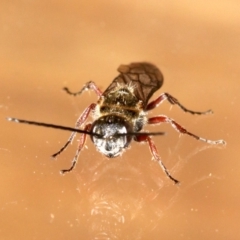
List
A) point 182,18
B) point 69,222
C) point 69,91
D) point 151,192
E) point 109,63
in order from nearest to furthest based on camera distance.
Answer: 1. point 69,222
2. point 151,192
3. point 69,91
4. point 109,63
5. point 182,18

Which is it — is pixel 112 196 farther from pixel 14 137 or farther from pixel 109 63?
pixel 109 63

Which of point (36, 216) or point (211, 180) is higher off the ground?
point (211, 180)

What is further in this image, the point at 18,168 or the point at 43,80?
the point at 43,80

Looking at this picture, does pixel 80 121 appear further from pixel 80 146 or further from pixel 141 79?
pixel 141 79

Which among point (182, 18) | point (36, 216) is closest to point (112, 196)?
point (36, 216)

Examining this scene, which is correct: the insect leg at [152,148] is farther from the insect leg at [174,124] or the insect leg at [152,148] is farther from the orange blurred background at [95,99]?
the insect leg at [174,124]

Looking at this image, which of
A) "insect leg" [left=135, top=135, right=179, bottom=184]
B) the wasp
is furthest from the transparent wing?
"insect leg" [left=135, top=135, right=179, bottom=184]

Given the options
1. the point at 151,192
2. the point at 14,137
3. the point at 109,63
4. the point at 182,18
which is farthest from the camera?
the point at 182,18
